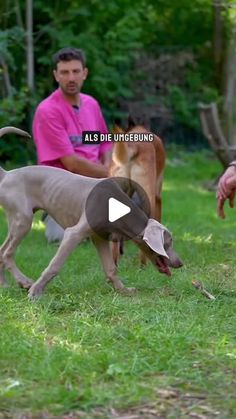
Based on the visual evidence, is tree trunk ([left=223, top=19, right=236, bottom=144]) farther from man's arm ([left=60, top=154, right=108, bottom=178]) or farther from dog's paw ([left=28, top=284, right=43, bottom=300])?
dog's paw ([left=28, top=284, right=43, bottom=300])

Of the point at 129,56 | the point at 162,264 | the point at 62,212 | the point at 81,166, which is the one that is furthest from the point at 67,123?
the point at 129,56

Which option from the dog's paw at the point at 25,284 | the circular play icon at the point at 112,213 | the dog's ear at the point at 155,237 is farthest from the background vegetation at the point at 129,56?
the dog's ear at the point at 155,237

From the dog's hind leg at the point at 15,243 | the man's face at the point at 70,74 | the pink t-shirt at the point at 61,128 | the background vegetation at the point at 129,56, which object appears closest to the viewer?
the dog's hind leg at the point at 15,243

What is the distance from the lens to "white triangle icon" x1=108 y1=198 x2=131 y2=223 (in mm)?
5285

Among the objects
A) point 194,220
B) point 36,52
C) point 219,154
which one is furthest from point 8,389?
point 36,52

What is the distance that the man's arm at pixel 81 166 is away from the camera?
756 cm

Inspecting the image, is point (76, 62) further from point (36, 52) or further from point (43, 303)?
point (36, 52)

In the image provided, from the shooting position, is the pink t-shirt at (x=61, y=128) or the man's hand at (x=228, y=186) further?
the pink t-shirt at (x=61, y=128)

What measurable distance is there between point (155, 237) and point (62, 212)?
655mm

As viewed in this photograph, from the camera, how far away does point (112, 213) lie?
5.30m

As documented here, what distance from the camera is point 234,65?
1652cm

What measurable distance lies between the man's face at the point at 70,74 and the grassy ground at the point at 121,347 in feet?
5.82

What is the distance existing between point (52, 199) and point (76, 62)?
234 cm

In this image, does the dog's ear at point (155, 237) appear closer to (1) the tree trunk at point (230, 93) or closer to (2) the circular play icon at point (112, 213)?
(2) the circular play icon at point (112, 213)
